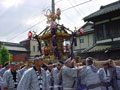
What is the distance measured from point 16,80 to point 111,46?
9.79 meters

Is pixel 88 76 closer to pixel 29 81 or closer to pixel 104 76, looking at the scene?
pixel 104 76

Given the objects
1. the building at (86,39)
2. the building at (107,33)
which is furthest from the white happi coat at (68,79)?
the building at (86,39)

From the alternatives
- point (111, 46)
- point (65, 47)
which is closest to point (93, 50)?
point (111, 46)

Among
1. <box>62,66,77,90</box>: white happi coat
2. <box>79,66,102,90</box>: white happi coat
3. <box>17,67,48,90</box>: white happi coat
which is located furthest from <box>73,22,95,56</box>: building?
<box>17,67,48,90</box>: white happi coat

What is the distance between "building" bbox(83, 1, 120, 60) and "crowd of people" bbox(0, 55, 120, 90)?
7620mm

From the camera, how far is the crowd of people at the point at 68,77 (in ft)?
13.5

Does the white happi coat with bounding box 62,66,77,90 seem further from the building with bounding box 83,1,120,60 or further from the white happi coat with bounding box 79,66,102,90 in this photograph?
the building with bounding box 83,1,120,60

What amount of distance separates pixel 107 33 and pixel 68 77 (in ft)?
38.1

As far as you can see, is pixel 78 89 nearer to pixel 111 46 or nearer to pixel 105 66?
pixel 105 66

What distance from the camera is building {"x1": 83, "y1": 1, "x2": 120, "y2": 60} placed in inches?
563

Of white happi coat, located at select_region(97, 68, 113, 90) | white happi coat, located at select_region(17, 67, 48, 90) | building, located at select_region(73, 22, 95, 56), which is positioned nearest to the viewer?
white happi coat, located at select_region(17, 67, 48, 90)

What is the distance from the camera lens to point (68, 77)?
492 centimetres

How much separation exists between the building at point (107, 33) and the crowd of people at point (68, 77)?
7.62 m

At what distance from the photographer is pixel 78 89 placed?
5324 millimetres
